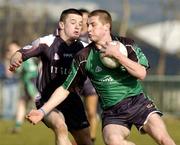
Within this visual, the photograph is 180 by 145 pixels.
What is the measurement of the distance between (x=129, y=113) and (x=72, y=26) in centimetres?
184

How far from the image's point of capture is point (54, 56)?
11.7 metres

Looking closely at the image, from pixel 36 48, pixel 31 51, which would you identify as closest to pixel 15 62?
pixel 31 51

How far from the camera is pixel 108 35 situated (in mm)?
10242

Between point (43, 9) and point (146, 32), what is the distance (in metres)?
25.2

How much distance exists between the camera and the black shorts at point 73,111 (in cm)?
1194

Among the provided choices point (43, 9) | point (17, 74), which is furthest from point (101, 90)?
point (43, 9)

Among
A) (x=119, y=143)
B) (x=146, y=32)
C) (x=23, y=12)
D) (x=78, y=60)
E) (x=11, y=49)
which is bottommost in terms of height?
(x=146, y=32)

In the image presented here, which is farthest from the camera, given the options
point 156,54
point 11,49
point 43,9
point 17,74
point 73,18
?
point 156,54

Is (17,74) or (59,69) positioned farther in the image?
(17,74)

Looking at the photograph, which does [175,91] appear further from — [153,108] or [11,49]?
[153,108]

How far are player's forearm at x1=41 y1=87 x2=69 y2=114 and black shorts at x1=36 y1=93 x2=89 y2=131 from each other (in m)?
1.36

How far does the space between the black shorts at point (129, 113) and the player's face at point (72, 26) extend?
1.65 meters

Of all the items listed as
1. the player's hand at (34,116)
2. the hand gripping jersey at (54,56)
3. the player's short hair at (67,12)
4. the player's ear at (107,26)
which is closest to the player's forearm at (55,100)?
the player's hand at (34,116)

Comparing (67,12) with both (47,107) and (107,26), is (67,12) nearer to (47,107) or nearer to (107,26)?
(107,26)
